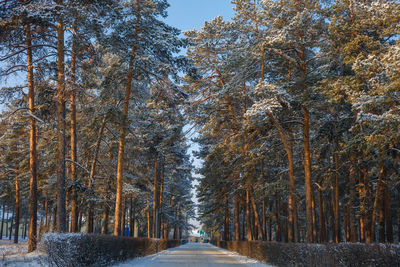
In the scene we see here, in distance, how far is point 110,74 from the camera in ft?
56.9

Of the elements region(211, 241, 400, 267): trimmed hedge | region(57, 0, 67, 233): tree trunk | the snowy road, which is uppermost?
region(57, 0, 67, 233): tree trunk

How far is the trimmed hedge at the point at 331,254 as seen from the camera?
7305 mm

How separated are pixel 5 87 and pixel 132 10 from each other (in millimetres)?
6848

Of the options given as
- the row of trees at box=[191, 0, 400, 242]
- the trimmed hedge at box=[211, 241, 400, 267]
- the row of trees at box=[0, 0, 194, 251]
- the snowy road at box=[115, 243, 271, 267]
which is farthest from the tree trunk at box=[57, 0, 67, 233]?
the trimmed hedge at box=[211, 241, 400, 267]

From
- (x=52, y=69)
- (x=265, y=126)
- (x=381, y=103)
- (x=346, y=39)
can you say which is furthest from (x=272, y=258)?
(x=52, y=69)

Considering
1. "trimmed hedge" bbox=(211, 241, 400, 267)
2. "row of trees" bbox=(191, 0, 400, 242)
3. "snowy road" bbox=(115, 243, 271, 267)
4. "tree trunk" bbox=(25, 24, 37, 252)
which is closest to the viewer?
"trimmed hedge" bbox=(211, 241, 400, 267)

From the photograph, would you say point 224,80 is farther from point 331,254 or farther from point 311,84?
point 331,254

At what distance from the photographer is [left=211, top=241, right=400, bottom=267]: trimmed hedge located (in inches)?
288

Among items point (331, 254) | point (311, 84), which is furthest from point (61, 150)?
point (311, 84)

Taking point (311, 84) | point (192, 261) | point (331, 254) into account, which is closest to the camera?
point (331, 254)

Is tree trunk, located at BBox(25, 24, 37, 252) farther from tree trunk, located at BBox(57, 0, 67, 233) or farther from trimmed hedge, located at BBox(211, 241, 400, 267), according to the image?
trimmed hedge, located at BBox(211, 241, 400, 267)

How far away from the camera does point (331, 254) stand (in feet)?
31.4

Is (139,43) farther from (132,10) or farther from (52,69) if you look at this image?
(52,69)

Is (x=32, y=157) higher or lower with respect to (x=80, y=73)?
lower
